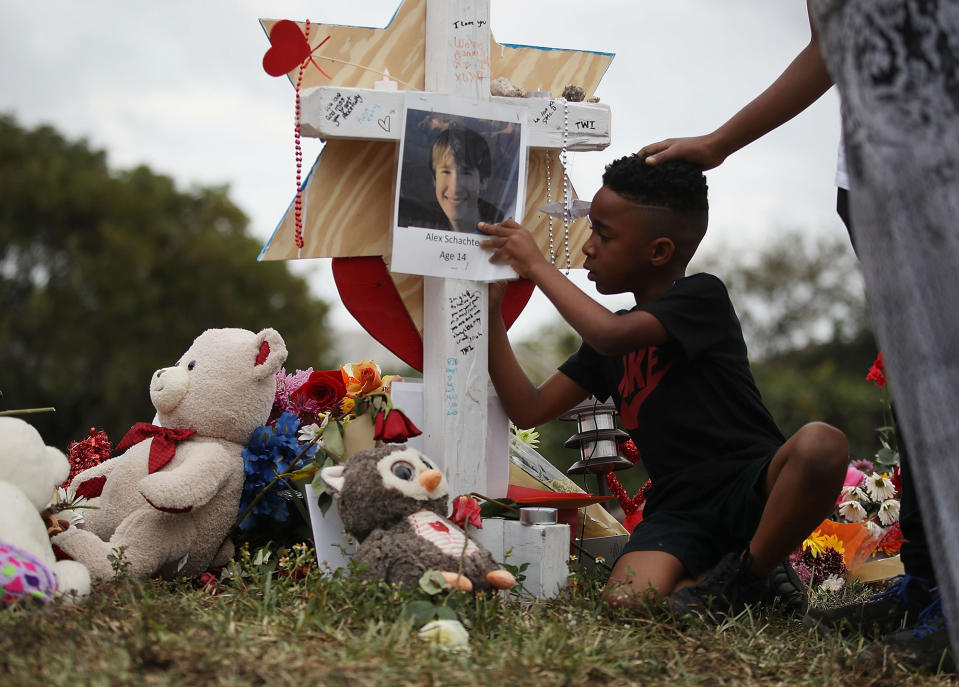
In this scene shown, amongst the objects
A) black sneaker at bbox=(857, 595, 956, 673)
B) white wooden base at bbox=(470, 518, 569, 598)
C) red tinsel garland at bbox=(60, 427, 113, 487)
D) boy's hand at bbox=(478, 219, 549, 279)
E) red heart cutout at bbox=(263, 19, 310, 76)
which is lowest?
black sneaker at bbox=(857, 595, 956, 673)

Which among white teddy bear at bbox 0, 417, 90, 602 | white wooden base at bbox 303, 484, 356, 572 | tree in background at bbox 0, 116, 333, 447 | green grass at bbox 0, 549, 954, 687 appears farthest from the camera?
tree in background at bbox 0, 116, 333, 447

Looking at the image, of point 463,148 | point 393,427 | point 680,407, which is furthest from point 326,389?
point 680,407

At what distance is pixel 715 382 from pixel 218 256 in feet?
62.8

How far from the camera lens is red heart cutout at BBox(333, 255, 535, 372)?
8.42 feet

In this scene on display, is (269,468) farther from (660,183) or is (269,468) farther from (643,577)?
(660,183)

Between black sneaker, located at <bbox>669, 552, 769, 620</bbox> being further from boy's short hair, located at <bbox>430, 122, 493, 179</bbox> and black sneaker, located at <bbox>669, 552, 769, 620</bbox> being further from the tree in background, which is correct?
the tree in background

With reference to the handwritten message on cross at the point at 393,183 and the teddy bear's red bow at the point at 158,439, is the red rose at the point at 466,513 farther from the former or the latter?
the teddy bear's red bow at the point at 158,439

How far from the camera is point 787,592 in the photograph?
246cm

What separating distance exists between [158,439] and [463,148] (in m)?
1.12

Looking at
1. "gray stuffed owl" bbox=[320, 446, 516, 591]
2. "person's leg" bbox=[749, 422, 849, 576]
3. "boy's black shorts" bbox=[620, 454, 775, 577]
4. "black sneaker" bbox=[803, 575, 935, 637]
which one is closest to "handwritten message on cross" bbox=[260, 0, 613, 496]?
"gray stuffed owl" bbox=[320, 446, 516, 591]

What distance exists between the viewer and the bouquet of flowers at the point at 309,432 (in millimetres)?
2357

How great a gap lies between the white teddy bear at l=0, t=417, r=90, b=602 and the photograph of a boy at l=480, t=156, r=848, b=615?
120cm

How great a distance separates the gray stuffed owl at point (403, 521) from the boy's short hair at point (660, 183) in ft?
3.29

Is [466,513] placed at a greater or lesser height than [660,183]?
lesser
